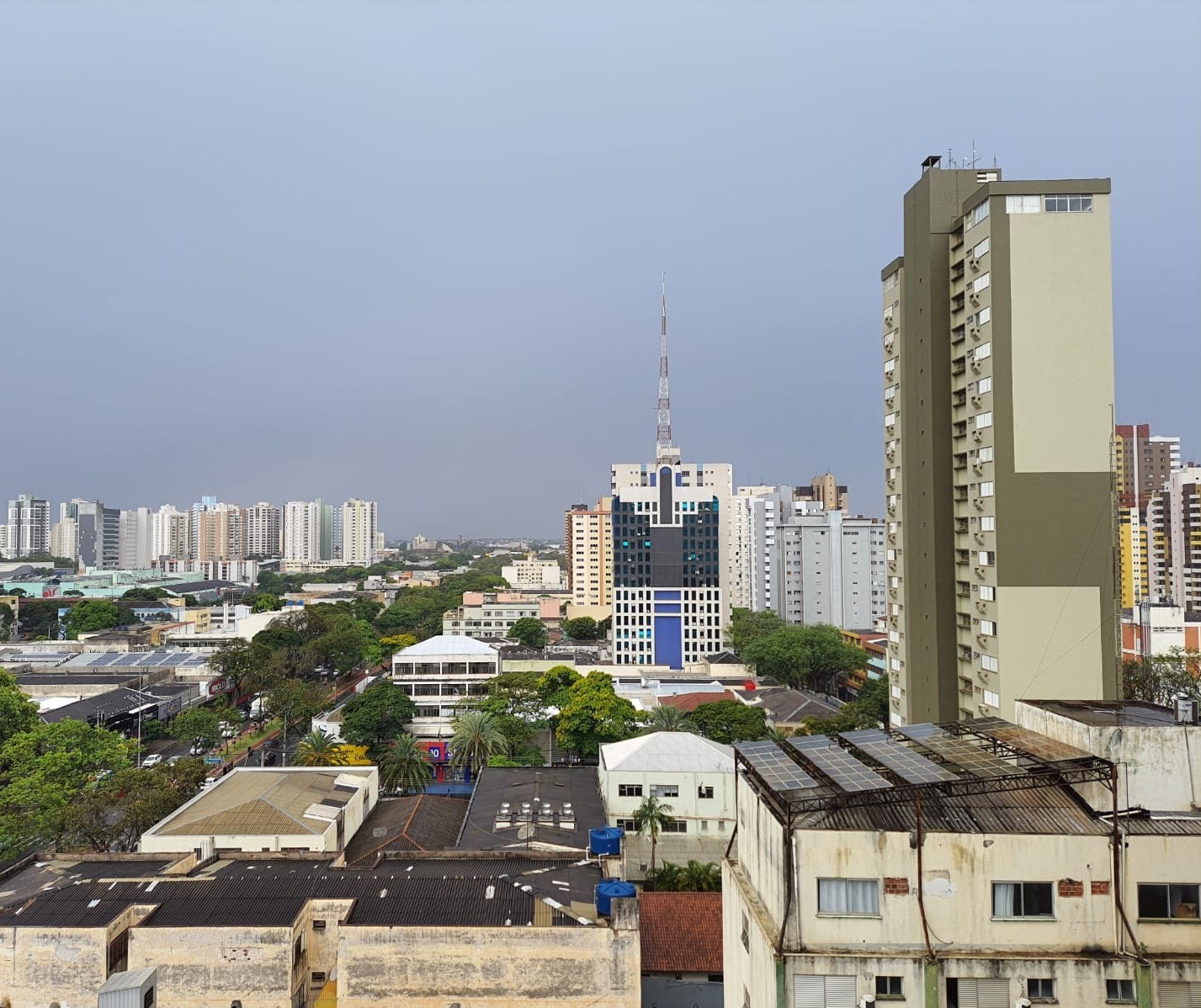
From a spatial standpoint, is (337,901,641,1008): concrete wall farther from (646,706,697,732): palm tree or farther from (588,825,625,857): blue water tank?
(646,706,697,732): palm tree

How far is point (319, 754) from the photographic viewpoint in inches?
1372

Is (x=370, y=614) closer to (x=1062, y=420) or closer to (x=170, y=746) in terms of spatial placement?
(x=170, y=746)

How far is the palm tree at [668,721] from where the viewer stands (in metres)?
37.1

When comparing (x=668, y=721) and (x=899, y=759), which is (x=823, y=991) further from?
(x=668, y=721)

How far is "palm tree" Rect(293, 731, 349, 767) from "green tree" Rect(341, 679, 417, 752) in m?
3.28

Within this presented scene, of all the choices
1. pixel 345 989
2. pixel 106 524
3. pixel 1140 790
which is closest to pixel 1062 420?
pixel 1140 790

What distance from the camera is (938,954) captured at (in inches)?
360

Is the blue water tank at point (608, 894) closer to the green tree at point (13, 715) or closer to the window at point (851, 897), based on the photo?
the window at point (851, 897)

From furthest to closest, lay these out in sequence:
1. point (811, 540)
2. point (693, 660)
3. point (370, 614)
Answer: point (370, 614), point (811, 540), point (693, 660)

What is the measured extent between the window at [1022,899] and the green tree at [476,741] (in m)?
29.2

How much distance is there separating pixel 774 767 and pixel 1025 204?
2023cm

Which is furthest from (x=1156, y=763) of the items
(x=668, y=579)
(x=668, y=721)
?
(x=668, y=579)

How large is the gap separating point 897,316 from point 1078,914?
25.1 m

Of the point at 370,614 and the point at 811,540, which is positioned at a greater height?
the point at 811,540
